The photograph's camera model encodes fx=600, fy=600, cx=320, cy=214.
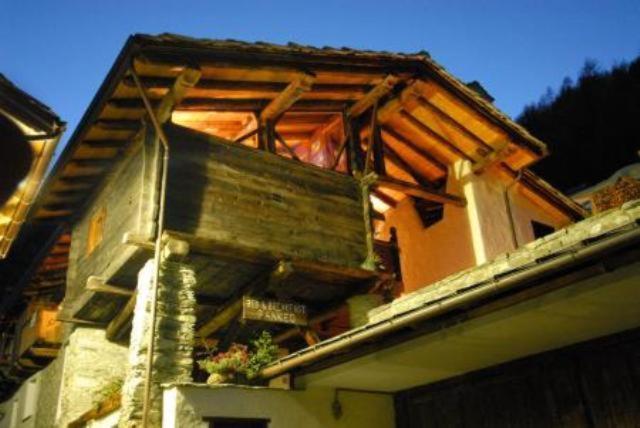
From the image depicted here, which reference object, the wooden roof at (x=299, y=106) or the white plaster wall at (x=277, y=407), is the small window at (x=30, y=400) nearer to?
the wooden roof at (x=299, y=106)

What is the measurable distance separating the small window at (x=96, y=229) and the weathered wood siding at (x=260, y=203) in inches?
97.3

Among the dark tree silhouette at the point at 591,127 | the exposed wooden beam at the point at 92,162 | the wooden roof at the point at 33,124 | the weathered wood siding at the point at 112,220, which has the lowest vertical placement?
the wooden roof at the point at 33,124

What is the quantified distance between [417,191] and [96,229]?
6.32 meters

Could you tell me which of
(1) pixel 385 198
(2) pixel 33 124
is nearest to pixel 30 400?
(1) pixel 385 198

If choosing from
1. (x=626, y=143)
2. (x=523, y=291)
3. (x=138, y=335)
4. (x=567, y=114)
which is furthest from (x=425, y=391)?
(x=567, y=114)

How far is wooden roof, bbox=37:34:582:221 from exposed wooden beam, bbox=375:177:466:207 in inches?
43.2

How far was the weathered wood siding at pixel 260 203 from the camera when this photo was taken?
9195 mm

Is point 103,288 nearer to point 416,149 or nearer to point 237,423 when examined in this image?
point 237,423

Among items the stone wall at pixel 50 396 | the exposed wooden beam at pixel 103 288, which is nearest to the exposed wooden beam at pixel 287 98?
the exposed wooden beam at pixel 103 288

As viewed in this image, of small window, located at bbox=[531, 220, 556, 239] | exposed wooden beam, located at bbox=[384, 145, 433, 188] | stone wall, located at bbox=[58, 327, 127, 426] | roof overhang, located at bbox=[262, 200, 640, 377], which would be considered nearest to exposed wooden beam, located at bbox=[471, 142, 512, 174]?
exposed wooden beam, located at bbox=[384, 145, 433, 188]

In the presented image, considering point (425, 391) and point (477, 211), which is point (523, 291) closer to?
point (425, 391)

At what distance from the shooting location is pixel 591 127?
31.7m

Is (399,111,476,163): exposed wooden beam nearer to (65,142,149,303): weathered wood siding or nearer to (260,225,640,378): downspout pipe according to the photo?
(65,142,149,303): weathered wood siding

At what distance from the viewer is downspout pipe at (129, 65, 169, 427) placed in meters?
7.53
